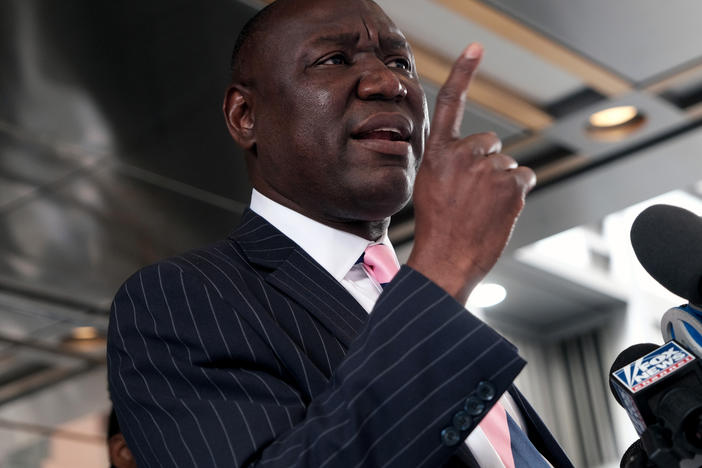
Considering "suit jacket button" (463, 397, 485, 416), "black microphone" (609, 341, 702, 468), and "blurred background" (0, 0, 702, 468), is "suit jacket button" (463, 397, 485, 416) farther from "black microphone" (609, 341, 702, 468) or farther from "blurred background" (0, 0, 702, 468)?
"blurred background" (0, 0, 702, 468)

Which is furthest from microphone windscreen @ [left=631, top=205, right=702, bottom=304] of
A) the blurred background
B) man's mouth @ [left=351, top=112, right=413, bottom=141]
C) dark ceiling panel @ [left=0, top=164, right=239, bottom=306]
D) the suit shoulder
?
dark ceiling panel @ [left=0, top=164, right=239, bottom=306]

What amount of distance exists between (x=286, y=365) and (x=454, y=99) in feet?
1.17

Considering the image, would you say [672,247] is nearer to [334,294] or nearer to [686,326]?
[686,326]

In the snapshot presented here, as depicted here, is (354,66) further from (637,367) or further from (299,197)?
(637,367)

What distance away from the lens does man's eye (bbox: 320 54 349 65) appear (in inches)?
65.1

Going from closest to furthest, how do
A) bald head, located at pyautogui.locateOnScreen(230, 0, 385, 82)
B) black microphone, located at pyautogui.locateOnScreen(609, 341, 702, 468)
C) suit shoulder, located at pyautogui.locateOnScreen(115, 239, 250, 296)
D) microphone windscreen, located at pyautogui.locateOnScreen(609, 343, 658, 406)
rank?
black microphone, located at pyautogui.locateOnScreen(609, 341, 702, 468) < microphone windscreen, located at pyautogui.locateOnScreen(609, 343, 658, 406) < suit shoulder, located at pyautogui.locateOnScreen(115, 239, 250, 296) < bald head, located at pyautogui.locateOnScreen(230, 0, 385, 82)

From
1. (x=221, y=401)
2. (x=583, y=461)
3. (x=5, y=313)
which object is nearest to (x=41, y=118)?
(x=5, y=313)

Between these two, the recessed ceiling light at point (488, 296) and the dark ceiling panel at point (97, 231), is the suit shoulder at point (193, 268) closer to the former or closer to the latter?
the dark ceiling panel at point (97, 231)

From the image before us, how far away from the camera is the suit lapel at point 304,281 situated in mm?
1373

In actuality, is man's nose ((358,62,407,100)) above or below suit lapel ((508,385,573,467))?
above

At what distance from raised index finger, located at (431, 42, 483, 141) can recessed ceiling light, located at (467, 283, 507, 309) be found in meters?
6.06

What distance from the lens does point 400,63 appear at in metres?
1.73

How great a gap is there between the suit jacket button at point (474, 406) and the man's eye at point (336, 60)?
711 mm

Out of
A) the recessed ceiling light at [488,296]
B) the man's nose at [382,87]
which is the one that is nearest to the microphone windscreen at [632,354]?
the man's nose at [382,87]
